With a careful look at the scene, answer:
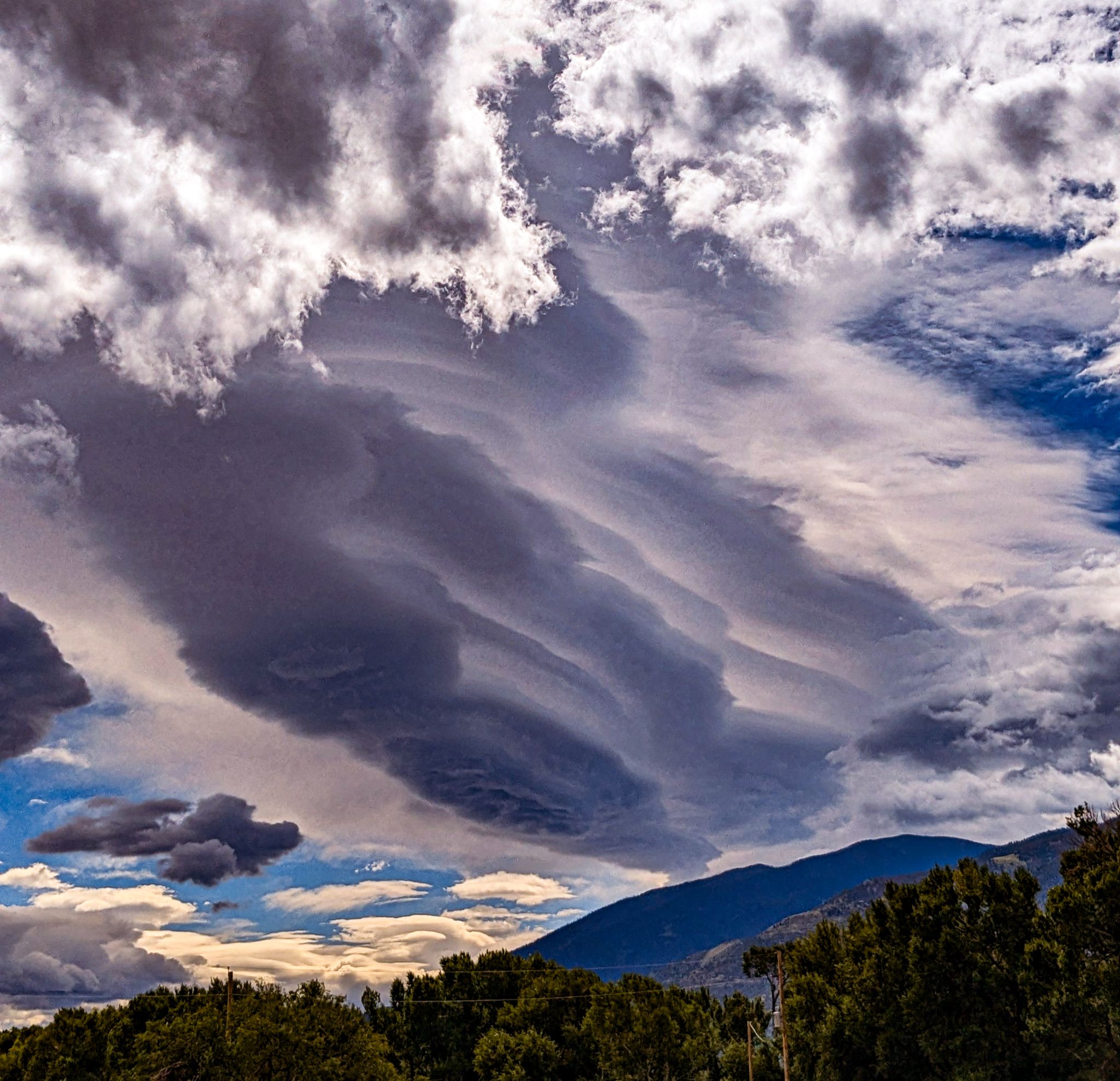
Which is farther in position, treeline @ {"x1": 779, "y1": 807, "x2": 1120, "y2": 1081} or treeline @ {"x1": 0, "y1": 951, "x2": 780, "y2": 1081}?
treeline @ {"x1": 0, "y1": 951, "x2": 780, "y2": 1081}

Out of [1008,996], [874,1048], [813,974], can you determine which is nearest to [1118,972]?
[1008,996]

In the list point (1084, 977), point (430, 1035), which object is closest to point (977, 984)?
point (1084, 977)

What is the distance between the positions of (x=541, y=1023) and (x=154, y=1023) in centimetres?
3535

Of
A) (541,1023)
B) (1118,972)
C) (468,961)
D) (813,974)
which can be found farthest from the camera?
(468,961)

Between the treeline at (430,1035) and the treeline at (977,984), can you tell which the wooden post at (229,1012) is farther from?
the treeline at (977,984)

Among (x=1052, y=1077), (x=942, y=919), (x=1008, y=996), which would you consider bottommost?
(x=1052, y=1077)

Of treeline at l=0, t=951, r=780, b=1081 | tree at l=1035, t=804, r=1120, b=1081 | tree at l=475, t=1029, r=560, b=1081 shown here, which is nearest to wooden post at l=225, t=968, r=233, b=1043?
treeline at l=0, t=951, r=780, b=1081

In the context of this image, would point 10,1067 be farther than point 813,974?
Yes

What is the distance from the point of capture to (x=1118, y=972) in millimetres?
66750

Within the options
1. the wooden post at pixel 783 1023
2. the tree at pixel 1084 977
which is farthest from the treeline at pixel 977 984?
the wooden post at pixel 783 1023

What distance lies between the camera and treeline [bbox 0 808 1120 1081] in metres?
70.2

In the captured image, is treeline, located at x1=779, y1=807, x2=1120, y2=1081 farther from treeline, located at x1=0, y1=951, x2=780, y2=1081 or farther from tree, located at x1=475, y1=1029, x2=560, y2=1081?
tree, located at x1=475, y1=1029, x2=560, y2=1081

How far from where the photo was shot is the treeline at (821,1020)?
70.2 m

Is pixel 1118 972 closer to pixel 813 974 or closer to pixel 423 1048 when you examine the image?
pixel 813 974
